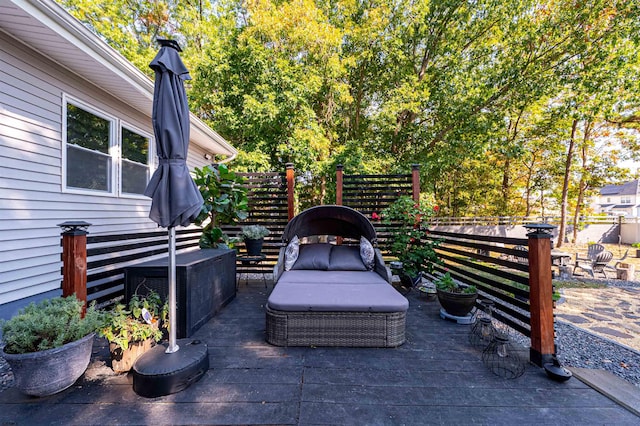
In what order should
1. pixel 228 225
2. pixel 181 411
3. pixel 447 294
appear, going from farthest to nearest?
pixel 228 225, pixel 447 294, pixel 181 411

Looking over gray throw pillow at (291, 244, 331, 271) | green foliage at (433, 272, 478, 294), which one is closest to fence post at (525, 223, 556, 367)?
green foliage at (433, 272, 478, 294)


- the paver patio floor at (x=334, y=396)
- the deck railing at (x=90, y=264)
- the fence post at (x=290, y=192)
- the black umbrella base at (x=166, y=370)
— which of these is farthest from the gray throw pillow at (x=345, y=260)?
the deck railing at (x=90, y=264)

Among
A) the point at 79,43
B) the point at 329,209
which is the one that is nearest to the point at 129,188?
the point at 79,43

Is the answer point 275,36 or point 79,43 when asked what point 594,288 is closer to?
point 79,43

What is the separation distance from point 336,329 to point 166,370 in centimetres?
144

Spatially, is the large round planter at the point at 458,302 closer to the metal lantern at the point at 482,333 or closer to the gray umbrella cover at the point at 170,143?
the metal lantern at the point at 482,333

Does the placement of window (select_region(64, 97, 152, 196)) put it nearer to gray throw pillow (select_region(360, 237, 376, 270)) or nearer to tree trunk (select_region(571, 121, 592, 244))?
gray throw pillow (select_region(360, 237, 376, 270))

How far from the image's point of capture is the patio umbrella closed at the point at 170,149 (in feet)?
6.36

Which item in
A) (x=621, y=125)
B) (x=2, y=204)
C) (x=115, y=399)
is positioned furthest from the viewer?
(x=621, y=125)

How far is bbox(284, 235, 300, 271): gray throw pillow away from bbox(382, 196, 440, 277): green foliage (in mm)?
1843

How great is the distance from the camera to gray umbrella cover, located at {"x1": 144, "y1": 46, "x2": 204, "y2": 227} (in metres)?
1.94

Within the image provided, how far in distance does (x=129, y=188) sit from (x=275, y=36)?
22.9 feet

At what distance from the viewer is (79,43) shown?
2.93 metres

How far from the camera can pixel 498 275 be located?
2902 millimetres
